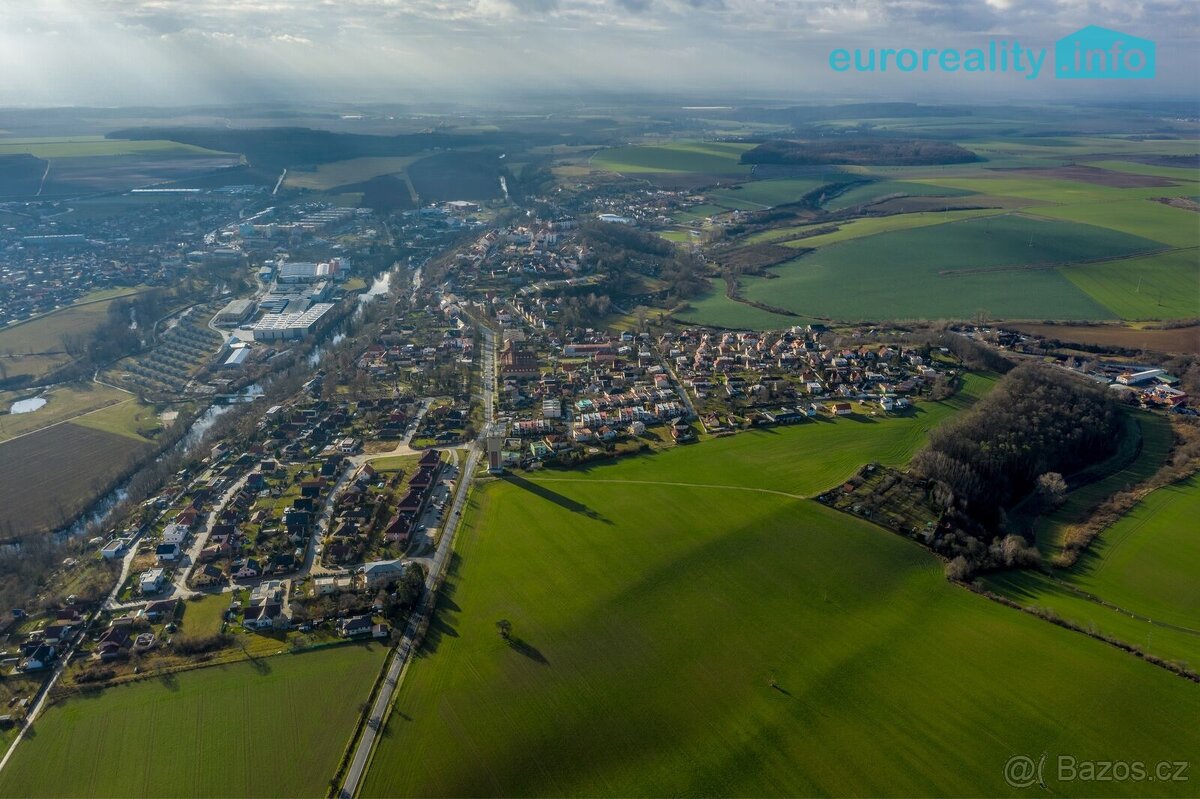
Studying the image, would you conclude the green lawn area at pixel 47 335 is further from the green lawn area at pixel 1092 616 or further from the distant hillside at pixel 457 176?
Answer: the green lawn area at pixel 1092 616

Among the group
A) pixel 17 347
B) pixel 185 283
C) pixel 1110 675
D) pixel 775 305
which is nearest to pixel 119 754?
pixel 1110 675

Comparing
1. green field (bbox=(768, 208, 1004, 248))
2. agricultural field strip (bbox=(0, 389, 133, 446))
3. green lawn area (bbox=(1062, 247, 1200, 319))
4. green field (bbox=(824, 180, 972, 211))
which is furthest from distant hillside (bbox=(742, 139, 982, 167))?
agricultural field strip (bbox=(0, 389, 133, 446))

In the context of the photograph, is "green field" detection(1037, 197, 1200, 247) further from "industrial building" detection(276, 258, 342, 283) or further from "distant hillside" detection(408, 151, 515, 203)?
"industrial building" detection(276, 258, 342, 283)

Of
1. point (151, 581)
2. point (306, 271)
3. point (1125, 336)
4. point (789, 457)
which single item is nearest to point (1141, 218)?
point (1125, 336)

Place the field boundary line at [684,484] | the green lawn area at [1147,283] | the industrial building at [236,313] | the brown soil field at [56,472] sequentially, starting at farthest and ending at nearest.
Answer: the industrial building at [236,313] < the green lawn area at [1147,283] < the brown soil field at [56,472] < the field boundary line at [684,484]

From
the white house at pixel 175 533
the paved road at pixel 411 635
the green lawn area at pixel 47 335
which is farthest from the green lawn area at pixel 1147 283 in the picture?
the green lawn area at pixel 47 335

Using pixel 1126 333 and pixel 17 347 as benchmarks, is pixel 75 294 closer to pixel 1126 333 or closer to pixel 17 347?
pixel 17 347
